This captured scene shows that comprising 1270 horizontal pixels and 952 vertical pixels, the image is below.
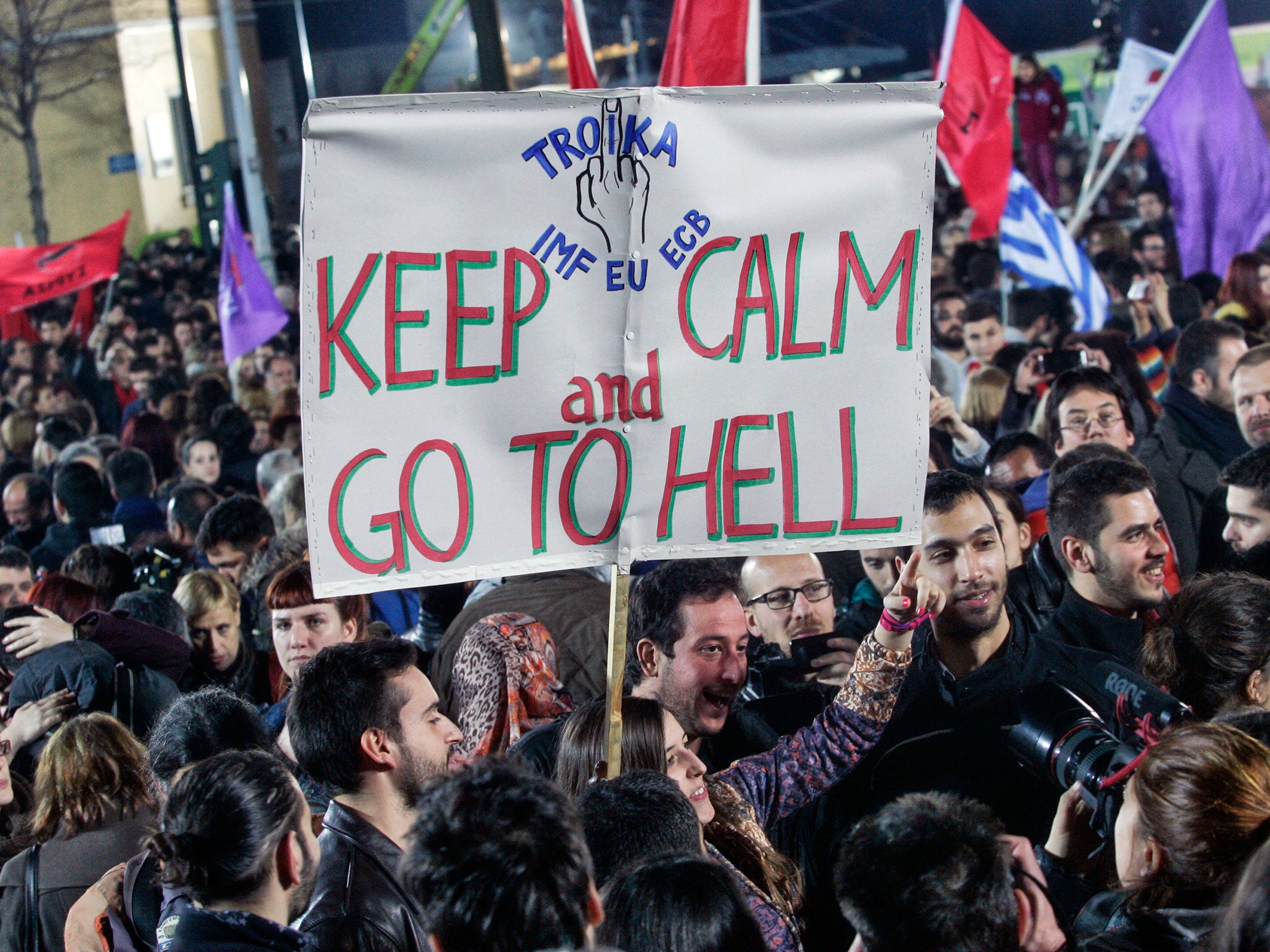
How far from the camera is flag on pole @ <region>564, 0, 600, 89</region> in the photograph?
486 centimetres

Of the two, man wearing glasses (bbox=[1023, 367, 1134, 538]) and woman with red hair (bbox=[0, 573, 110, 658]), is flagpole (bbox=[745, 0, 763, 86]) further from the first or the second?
woman with red hair (bbox=[0, 573, 110, 658])

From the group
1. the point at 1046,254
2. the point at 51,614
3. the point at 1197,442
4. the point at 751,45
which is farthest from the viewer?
the point at 1046,254

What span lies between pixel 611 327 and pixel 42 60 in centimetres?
3151

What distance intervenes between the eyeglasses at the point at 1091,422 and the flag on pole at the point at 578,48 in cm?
229

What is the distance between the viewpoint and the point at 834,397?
3129mm

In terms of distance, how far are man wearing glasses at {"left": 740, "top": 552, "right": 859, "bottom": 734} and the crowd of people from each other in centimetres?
1

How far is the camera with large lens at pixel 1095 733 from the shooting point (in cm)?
282

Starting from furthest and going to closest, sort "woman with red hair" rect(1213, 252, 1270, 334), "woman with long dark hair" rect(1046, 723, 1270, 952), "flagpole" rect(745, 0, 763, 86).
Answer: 1. "woman with red hair" rect(1213, 252, 1270, 334)
2. "flagpole" rect(745, 0, 763, 86)
3. "woman with long dark hair" rect(1046, 723, 1270, 952)

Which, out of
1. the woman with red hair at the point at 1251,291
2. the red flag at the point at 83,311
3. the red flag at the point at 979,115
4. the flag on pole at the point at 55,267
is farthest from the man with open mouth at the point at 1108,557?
the red flag at the point at 83,311

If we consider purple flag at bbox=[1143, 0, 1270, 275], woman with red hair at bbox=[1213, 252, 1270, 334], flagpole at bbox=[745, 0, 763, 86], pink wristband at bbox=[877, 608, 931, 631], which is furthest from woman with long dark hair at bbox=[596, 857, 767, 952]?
purple flag at bbox=[1143, 0, 1270, 275]

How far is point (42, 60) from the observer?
99.7ft

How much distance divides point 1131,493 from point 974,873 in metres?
2.22

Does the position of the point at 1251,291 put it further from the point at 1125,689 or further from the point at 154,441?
the point at 154,441

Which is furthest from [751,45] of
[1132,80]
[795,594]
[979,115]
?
[1132,80]
